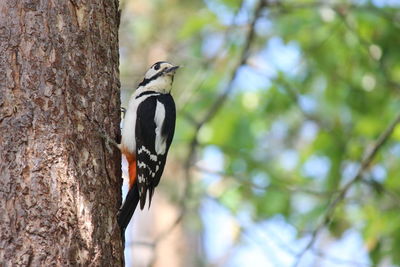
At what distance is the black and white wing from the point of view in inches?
159

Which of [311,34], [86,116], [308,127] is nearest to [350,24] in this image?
[311,34]

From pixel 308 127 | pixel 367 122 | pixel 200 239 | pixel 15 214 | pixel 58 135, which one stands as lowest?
pixel 200 239

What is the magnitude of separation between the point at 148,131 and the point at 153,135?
4 cm

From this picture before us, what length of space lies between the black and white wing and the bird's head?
149 mm

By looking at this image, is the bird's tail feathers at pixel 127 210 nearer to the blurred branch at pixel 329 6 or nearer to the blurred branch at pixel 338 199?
the blurred branch at pixel 338 199

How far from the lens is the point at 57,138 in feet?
10.4

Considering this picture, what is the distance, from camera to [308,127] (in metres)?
12.0

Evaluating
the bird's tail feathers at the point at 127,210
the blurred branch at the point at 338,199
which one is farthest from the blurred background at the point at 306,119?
the bird's tail feathers at the point at 127,210

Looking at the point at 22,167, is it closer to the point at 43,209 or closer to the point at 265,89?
the point at 43,209

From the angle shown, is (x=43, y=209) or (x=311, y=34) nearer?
(x=43, y=209)

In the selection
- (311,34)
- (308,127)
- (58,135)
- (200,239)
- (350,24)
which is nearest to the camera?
(58,135)

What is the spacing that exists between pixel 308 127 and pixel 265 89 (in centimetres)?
511

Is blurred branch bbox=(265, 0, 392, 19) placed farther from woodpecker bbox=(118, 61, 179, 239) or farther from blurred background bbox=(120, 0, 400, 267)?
woodpecker bbox=(118, 61, 179, 239)

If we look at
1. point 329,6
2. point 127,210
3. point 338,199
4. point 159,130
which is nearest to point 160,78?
point 159,130
